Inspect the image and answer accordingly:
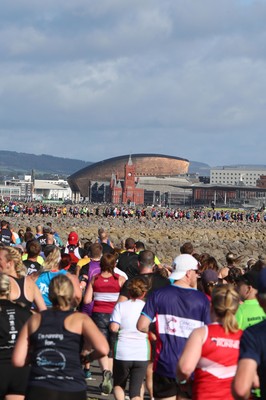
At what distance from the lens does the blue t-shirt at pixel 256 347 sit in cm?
568

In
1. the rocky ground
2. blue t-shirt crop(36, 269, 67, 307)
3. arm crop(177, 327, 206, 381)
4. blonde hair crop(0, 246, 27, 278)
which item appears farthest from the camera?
the rocky ground

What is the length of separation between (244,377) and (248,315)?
2492 millimetres

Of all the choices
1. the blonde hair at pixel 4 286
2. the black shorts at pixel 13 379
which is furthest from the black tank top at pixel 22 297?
the black shorts at pixel 13 379

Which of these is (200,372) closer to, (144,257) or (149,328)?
(149,328)

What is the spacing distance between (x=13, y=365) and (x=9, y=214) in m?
83.2

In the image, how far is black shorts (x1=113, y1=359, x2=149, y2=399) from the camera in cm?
959

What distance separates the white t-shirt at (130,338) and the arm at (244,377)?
12.5ft

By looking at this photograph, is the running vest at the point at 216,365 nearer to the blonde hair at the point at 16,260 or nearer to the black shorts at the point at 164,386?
the black shorts at the point at 164,386

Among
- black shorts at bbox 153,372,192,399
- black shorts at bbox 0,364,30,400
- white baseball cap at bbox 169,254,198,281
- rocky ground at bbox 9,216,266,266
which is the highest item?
white baseball cap at bbox 169,254,198,281

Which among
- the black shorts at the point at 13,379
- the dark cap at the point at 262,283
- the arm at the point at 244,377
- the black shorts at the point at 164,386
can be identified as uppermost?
the dark cap at the point at 262,283

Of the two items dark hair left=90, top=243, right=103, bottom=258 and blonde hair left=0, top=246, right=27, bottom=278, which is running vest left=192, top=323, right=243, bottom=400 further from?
dark hair left=90, top=243, right=103, bottom=258

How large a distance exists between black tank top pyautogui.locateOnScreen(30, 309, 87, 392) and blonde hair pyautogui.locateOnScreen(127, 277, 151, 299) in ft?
9.62

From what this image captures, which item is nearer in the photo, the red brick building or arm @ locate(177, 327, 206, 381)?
arm @ locate(177, 327, 206, 381)

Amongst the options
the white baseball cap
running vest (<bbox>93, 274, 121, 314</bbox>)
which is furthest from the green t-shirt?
running vest (<bbox>93, 274, 121, 314</bbox>)
